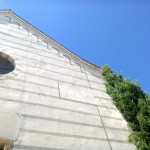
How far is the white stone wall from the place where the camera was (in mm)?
6047

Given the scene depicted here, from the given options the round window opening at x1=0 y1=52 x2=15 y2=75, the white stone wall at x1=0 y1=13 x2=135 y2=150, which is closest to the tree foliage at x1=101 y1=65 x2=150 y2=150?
the white stone wall at x1=0 y1=13 x2=135 y2=150

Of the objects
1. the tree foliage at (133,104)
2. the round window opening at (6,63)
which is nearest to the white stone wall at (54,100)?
the round window opening at (6,63)

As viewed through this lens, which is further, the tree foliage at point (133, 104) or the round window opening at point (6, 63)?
the round window opening at point (6, 63)

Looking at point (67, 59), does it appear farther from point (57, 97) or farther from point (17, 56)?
point (57, 97)

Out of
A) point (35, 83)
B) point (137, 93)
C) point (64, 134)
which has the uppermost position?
point (35, 83)

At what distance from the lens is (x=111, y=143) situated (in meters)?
6.59

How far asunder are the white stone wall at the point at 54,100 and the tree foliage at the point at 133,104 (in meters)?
0.36

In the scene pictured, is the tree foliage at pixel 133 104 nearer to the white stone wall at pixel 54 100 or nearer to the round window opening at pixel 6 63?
the white stone wall at pixel 54 100

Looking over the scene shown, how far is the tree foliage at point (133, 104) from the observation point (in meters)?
6.36

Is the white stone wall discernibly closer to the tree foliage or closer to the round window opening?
the round window opening

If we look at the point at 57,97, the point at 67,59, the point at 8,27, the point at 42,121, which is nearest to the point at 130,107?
the point at 57,97

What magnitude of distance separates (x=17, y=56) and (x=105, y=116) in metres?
3.33

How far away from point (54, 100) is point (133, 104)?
2.11 metres

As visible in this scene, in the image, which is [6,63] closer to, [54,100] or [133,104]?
[54,100]
